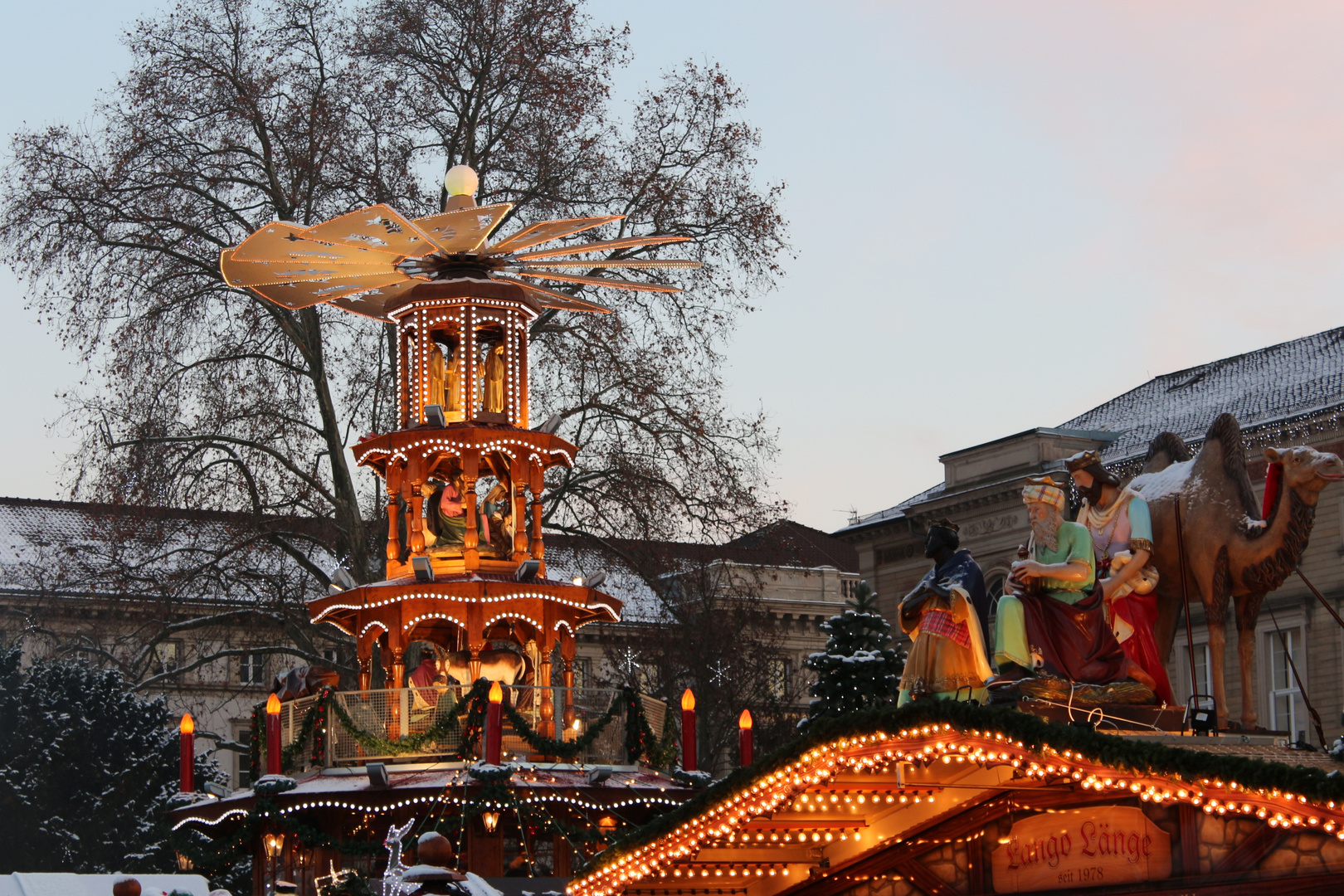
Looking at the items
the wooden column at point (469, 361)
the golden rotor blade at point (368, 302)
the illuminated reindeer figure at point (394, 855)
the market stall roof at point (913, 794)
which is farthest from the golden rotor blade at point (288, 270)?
the market stall roof at point (913, 794)

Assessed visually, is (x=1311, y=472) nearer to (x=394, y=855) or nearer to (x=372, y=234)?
(x=394, y=855)

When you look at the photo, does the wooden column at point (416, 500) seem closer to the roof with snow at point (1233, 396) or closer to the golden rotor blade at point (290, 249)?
the golden rotor blade at point (290, 249)

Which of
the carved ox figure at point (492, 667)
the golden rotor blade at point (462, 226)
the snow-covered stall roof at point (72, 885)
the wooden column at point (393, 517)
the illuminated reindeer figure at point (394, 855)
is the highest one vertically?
the golden rotor blade at point (462, 226)

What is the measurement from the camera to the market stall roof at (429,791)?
22469mm

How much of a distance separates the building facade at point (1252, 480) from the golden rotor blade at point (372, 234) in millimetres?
17671

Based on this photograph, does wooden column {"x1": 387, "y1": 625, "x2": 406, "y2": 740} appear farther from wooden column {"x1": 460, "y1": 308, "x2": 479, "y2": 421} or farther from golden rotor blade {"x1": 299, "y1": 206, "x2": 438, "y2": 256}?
golden rotor blade {"x1": 299, "y1": 206, "x2": 438, "y2": 256}

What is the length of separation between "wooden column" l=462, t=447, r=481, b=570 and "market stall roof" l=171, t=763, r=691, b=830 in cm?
307

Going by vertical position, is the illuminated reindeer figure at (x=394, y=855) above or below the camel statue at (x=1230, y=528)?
below

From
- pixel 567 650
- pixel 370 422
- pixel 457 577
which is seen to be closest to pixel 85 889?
pixel 457 577

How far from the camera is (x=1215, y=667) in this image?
14844mm

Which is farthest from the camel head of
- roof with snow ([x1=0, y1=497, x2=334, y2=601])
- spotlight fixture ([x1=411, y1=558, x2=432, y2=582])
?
roof with snow ([x1=0, y1=497, x2=334, y2=601])

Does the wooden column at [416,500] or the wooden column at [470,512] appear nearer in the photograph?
the wooden column at [470,512]

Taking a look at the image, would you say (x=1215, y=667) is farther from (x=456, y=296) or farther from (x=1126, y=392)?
(x=1126, y=392)

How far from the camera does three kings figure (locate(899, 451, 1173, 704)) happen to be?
1334cm
